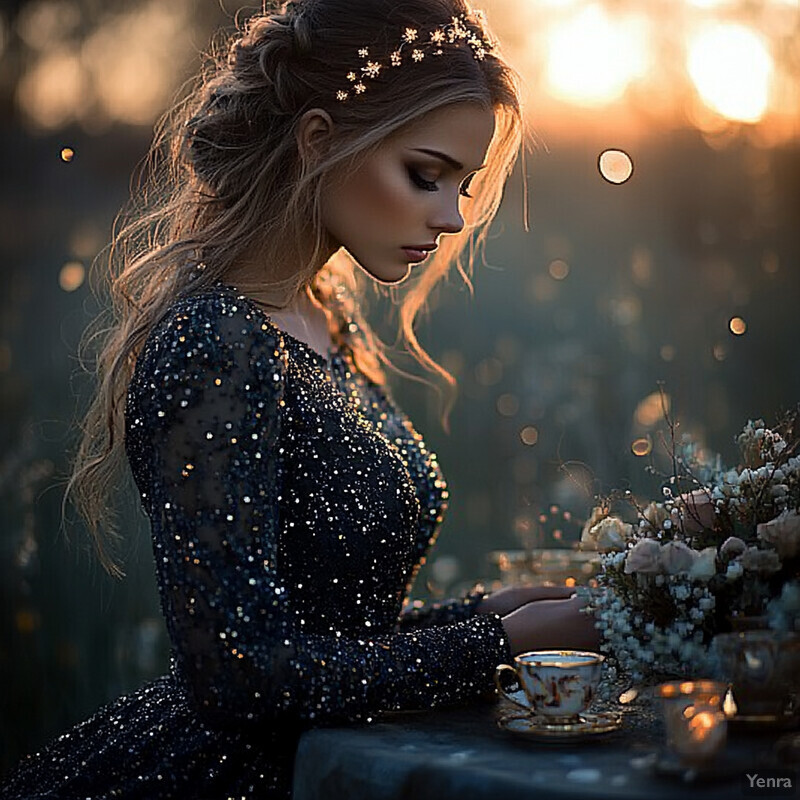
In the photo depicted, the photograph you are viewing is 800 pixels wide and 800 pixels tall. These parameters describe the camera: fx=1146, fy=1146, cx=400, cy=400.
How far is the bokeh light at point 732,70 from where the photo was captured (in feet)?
13.4

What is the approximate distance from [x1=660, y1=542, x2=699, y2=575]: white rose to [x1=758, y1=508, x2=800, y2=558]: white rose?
0.33 ft

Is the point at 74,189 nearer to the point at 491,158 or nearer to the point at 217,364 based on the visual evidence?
the point at 491,158

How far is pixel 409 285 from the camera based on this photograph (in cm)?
399

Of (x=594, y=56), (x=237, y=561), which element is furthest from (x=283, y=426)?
(x=594, y=56)

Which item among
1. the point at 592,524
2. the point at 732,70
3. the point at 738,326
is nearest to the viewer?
the point at 592,524

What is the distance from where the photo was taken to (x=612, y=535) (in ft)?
5.89

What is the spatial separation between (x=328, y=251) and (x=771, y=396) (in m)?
2.56

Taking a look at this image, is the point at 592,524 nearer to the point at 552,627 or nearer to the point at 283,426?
the point at 552,627

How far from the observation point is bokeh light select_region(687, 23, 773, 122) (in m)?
4.09

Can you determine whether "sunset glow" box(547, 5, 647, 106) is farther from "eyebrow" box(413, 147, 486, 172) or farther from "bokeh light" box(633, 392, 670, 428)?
"eyebrow" box(413, 147, 486, 172)

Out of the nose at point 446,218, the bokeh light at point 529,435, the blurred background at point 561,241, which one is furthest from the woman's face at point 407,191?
the bokeh light at point 529,435

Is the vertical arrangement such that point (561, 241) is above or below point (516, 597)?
above

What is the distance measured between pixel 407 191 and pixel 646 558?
761 millimetres

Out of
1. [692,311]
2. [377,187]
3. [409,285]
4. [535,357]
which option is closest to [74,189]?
[409,285]
